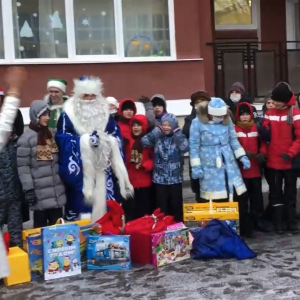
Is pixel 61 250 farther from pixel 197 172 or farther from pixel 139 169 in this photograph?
pixel 197 172

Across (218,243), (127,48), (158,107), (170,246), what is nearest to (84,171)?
(170,246)

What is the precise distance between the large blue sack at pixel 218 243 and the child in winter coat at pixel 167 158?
2.35ft

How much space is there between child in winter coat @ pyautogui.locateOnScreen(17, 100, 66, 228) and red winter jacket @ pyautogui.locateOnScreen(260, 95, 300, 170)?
2460 mm

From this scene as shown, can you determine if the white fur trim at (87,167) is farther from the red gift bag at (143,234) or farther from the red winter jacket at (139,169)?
the red winter jacket at (139,169)

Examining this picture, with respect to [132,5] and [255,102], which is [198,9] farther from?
[255,102]

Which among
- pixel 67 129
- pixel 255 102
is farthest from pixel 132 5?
pixel 67 129

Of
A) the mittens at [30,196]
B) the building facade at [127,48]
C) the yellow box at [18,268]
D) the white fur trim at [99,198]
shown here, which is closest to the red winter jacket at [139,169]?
the white fur trim at [99,198]

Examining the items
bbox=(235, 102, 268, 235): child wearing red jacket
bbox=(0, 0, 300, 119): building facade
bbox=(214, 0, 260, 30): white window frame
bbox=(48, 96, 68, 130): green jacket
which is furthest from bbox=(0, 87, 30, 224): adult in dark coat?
bbox=(214, 0, 260, 30): white window frame

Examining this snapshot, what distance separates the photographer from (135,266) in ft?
18.5

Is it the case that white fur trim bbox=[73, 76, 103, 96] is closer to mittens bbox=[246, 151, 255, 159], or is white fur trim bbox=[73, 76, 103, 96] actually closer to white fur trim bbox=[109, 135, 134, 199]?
white fur trim bbox=[109, 135, 134, 199]

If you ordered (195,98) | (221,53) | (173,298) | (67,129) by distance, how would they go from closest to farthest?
(173,298) → (67,129) → (195,98) → (221,53)

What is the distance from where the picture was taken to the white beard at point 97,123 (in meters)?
6.04

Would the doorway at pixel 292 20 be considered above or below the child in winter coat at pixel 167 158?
above

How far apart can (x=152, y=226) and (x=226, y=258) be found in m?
0.82
